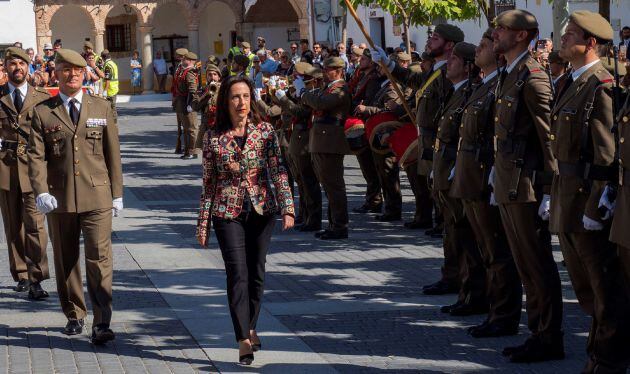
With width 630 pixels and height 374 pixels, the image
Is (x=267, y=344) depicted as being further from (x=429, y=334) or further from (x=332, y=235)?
(x=332, y=235)

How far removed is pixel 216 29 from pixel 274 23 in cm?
348

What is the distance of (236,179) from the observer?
25.7 feet

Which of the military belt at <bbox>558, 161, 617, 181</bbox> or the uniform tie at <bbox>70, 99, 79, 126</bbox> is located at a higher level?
the uniform tie at <bbox>70, 99, 79, 126</bbox>

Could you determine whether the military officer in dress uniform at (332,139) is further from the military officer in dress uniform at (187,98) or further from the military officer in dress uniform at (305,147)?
the military officer in dress uniform at (187,98)

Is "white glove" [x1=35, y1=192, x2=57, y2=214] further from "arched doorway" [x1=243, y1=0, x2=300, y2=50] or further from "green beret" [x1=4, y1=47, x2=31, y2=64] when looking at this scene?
"arched doorway" [x1=243, y1=0, x2=300, y2=50]

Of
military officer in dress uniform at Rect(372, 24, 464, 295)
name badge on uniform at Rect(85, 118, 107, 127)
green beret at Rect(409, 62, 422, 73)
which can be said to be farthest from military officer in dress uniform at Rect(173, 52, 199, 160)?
name badge on uniform at Rect(85, 118, 107, 127)

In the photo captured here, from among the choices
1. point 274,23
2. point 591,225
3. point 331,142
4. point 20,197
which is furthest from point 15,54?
point 274,23

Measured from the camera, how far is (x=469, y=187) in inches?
324

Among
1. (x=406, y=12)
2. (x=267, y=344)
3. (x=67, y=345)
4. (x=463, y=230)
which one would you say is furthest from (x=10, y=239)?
(x=406, y=12)

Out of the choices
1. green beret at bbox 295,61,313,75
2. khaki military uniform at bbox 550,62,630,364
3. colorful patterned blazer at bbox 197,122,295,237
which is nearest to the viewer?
khaki military uniform at bbox 550,62,630,364

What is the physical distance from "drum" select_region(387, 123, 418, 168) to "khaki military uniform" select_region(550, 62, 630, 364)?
5605 mm

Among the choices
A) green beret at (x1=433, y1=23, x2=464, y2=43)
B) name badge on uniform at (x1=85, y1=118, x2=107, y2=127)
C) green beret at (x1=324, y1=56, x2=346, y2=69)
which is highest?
green beret at (x1=433, y1=23, x2=464, y2=43)

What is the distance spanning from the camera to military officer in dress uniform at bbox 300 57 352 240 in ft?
43.3

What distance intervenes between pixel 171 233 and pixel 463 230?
5397 mm
